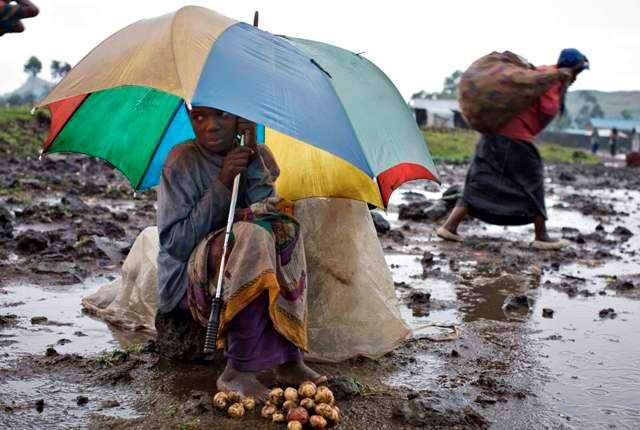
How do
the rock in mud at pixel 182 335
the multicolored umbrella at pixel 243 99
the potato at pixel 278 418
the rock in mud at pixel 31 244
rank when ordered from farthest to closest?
the rock in mud at pixel 31 244 → the rock in mud at pixel 182 335 → the potato at pixel 278 418 → the multicolored umbrella at pixel 243 99

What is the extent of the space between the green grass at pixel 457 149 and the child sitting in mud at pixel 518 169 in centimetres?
2101

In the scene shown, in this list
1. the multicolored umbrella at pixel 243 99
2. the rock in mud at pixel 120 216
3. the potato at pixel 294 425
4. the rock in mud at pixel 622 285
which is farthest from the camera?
the rock in mud at pixel 120 216

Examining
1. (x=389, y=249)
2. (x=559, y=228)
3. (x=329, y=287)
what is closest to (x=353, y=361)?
(x=329, y=287)

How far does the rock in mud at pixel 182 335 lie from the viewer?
3.64 m

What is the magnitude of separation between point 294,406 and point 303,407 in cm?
4

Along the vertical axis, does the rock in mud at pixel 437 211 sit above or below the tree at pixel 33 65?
below

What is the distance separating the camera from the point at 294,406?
3020 millimetres

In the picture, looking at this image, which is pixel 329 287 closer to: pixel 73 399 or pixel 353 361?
pixel 353 361

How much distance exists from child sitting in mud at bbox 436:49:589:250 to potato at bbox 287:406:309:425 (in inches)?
212

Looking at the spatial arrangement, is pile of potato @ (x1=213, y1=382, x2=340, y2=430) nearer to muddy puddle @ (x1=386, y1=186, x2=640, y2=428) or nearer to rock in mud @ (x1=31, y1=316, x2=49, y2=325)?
muddy puddle @ (x1=386, y1=186, x2=640, y2=428)

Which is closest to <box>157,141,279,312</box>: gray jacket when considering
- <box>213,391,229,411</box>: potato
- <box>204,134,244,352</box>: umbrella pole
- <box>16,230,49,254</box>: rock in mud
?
<box>204,134,244,352</box>: umbrella pole

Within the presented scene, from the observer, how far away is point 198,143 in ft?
11.3

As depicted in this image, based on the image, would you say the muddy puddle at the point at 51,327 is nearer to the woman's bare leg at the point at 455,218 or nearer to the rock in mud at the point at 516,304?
the rock in mud at the point at 516,304

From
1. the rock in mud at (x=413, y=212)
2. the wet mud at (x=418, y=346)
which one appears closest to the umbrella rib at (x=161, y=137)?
the wet mud at (x=418, y=346)
